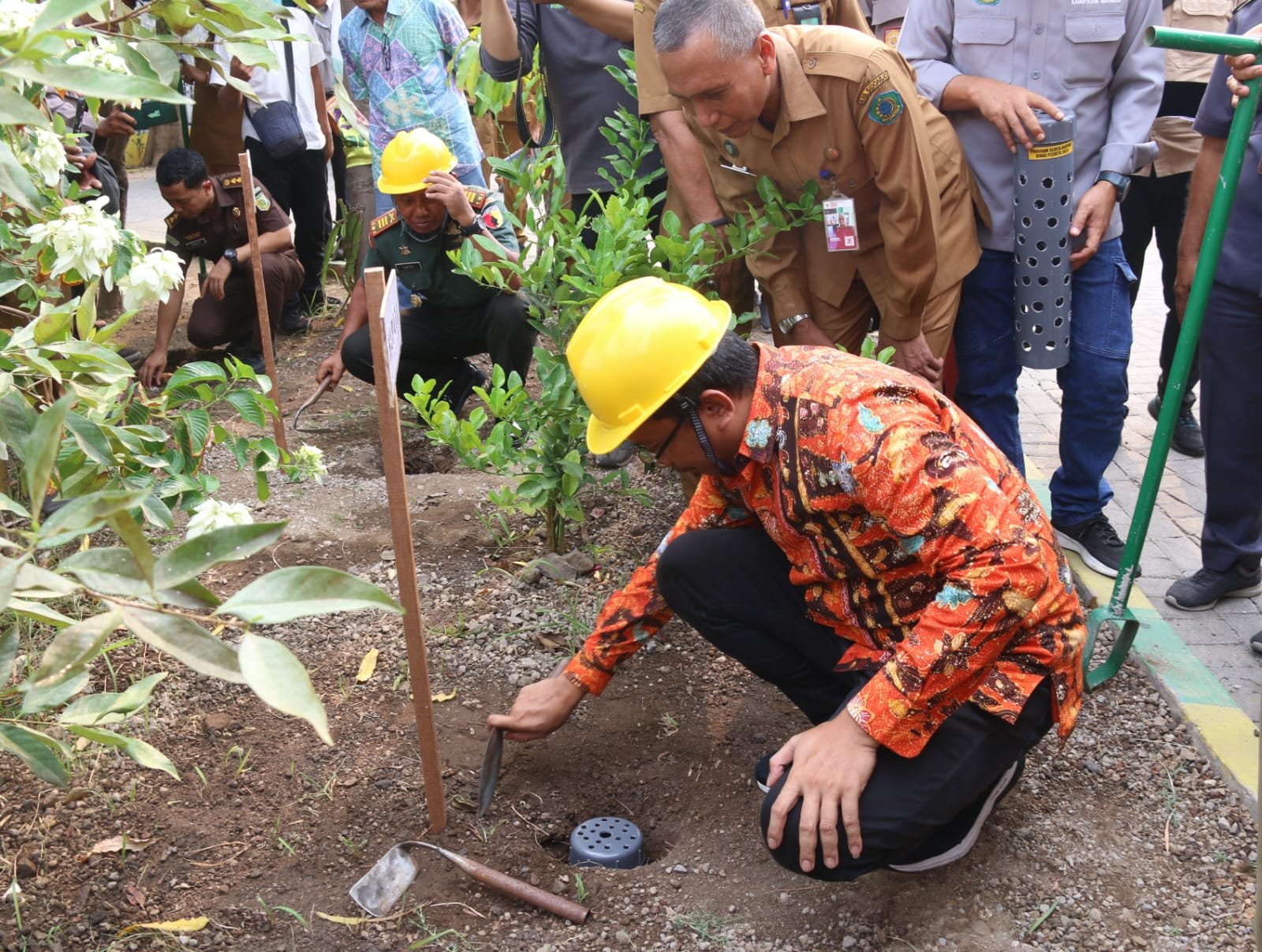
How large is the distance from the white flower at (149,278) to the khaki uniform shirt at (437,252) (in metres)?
2.08

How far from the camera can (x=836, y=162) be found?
9.77 ft

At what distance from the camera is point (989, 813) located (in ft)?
7.64

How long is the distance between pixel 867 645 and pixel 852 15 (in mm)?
2043

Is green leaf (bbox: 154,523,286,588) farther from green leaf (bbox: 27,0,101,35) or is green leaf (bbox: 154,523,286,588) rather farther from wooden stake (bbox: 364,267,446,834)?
wooden stake (bbox: 364,267,446,834)

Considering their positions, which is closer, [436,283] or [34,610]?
[34,610]

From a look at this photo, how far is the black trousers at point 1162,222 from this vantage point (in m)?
3.88

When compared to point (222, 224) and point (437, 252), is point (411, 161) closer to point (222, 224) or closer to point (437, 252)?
point (437, 252)

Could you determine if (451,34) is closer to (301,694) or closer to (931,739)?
(931,739)

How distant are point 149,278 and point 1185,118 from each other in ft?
10.9

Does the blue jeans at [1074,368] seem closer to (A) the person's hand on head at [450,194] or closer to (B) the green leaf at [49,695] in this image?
(A) the person's hand on head at [450,194]

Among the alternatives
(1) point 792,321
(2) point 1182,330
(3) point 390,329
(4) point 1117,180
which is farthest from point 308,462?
(4) point 1117,180

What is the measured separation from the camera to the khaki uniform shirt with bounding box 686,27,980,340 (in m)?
2.84

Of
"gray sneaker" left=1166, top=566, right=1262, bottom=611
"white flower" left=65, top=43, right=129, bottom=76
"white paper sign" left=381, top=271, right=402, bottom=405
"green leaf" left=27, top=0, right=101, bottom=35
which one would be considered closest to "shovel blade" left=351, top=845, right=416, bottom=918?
"white paper sign" left=381, top=271, right=402, bottom=405

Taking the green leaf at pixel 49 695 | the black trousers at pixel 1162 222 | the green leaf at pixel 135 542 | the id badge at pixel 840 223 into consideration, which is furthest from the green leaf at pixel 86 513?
the black trousers at pixel 1162 222
